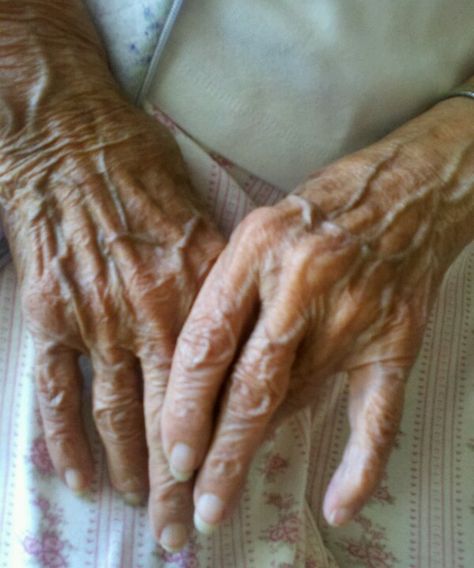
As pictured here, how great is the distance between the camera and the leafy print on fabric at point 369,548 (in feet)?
3.04

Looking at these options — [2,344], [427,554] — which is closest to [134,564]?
[2,344]

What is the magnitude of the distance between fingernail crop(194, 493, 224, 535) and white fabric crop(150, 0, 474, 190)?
0.42 metres

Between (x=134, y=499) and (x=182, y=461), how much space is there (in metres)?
0.10

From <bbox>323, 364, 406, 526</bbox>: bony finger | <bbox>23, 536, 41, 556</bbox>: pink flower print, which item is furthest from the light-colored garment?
<bbox>323, 364, 406, 526</bbox>: bony finger

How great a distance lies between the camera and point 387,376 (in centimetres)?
76

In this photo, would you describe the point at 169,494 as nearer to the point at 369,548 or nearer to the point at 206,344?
the point at 206,344

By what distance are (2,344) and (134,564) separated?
0.29 metres

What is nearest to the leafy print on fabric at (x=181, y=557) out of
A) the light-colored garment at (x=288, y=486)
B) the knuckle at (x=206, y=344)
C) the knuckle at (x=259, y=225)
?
the light-colored garment at (x=288, y=486)

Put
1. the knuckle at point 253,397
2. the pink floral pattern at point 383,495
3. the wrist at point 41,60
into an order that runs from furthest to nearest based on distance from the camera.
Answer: the pink floral pattern at point 383,495, the wrist at point 41,60, the knuckle at point 253,397

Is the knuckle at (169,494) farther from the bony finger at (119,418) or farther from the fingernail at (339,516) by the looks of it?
the fingernail at (339,516)

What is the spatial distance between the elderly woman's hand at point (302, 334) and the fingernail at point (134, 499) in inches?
3.0

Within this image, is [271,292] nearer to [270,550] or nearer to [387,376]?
[387,376]

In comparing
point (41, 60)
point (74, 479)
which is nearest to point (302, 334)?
point (74, 479)

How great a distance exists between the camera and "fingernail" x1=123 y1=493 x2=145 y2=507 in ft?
2.59
